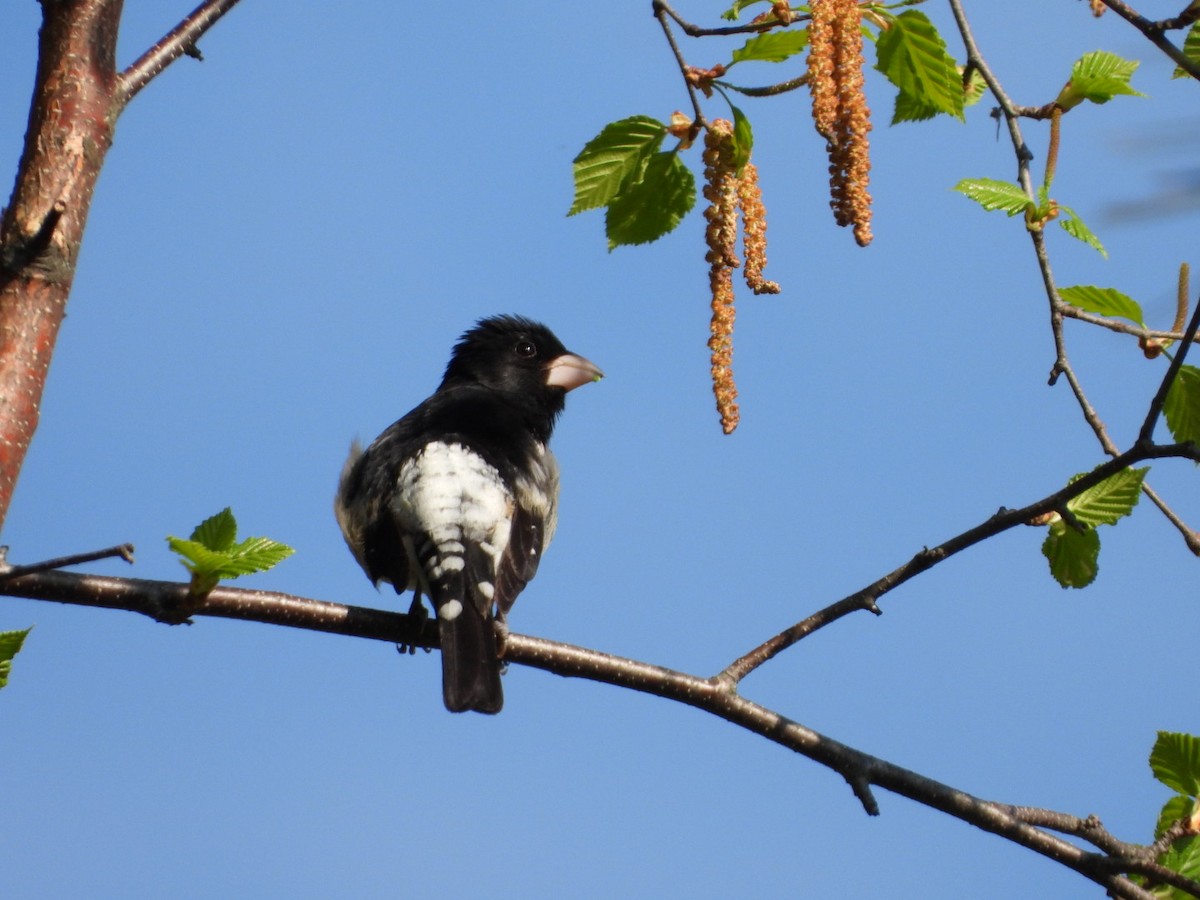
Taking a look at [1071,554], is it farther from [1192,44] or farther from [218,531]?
[218,531]

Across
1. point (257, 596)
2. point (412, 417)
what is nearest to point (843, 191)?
point (257, 596)

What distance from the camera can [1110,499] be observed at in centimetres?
288

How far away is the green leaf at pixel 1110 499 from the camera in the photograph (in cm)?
284

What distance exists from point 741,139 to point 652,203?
0.32 meters

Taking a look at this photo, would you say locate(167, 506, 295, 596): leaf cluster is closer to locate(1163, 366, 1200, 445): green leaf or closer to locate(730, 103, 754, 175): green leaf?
locate(730, 103, 754, 175): green leaf

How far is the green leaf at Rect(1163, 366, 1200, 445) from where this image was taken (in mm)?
2918

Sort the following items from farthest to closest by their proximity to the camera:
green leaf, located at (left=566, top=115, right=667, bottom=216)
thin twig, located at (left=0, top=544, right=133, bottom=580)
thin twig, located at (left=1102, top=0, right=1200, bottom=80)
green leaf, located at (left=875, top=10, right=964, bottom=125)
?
green leaf, located at (left=566, top=115, right=667, bottom=216) → green leaf, located at (left=875, top=10, right=964, bottom=125) → thin twig, located at (left=0, top=544, right=133, bottom=580) → thin twig, located at (left=1102, top=0, right=1200, bottom=80)

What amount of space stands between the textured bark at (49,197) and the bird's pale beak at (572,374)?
135 inches

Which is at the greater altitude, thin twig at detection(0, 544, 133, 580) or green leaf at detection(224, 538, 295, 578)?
green leaf at detection(224, 538, 295, 578)

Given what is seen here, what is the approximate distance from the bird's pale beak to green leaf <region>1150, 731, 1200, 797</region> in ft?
10.6

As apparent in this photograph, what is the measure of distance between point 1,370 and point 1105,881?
2.26 meters

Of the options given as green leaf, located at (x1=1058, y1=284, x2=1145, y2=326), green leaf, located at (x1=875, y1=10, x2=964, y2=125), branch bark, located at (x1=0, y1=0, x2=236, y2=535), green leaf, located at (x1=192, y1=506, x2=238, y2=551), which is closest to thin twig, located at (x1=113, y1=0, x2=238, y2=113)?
branch bark, located at (x1=0, y1=0, x2=236, y2=535)

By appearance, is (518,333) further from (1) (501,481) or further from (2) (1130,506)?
(2) (1130,506)

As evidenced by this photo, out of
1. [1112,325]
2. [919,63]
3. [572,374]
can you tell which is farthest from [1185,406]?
[572,374]
